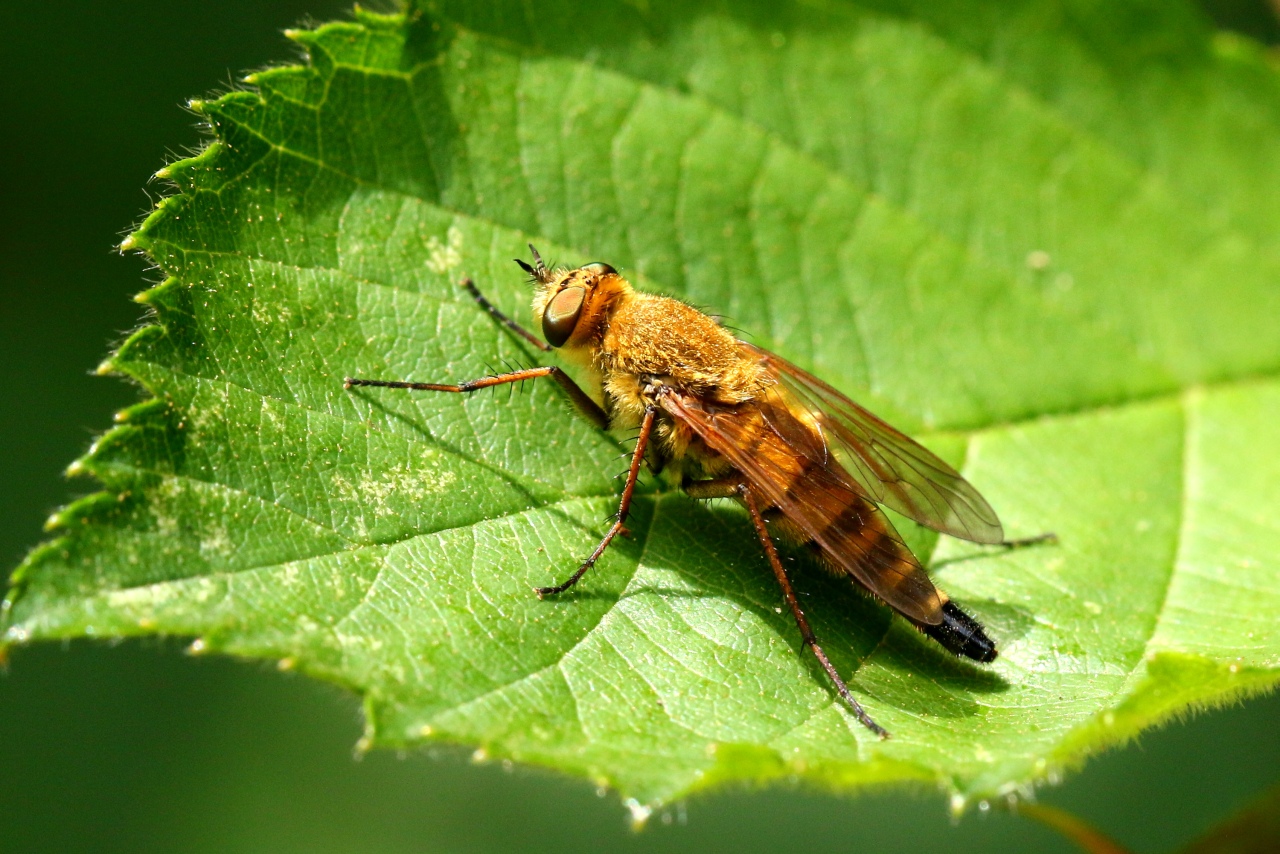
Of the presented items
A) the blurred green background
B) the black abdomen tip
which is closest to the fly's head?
the black abdomen tip

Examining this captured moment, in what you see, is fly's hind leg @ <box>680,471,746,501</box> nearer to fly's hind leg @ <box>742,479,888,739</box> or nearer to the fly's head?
fly's hind leg @ <box>742,479,888,739</box>

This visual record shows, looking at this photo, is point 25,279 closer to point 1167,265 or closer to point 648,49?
point 648,49

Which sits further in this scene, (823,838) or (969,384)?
(823,838)

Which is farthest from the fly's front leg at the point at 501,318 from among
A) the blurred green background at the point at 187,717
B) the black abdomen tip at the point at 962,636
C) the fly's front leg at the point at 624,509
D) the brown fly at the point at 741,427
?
the blurred green background at the point at 187,717

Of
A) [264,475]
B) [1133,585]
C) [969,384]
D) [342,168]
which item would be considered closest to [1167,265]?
[969,384]

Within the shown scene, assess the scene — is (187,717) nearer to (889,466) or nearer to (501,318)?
(501,318)

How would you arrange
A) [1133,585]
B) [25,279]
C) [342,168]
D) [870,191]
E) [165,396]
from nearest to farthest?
[165,396]
[342,168]
[1133,585]
[870,191]
[25,279]
